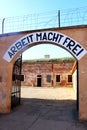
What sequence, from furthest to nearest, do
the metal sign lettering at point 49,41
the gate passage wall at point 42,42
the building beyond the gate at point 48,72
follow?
1. the building beyond the gate at point 48,72
2. the metal sign lettering at point 49,41
3. the gate passage wall at point 42,42

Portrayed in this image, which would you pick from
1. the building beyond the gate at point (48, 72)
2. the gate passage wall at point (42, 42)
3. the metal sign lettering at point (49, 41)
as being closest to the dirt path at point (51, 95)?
the gate passage wall at point (42, 42)

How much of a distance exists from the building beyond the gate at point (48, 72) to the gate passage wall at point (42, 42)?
2524 cm

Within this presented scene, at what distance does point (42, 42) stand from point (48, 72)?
26.4m

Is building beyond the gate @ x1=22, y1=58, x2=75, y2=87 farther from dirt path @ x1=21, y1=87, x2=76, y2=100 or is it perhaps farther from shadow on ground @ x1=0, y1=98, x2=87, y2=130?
shadow on ground @ x1=0, y1=98, x2=87, y2=130

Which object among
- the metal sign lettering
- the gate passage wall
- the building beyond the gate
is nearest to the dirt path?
the gate passage wall

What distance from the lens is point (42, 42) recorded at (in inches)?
383

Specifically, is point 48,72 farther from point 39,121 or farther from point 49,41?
point 39,121

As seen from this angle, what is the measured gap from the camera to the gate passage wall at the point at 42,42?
8.66m

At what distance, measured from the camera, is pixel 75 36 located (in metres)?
9.00

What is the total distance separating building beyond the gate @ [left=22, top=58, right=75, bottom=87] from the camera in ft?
115

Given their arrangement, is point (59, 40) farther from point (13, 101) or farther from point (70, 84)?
point (70, 84)

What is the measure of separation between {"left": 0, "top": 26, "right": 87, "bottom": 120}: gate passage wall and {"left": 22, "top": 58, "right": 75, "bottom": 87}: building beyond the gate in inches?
994

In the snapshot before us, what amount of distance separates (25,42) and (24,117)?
3733 millimetres

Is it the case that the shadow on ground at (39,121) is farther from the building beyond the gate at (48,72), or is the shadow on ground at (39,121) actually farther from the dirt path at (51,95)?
the building beyond the gate at (48,72)
